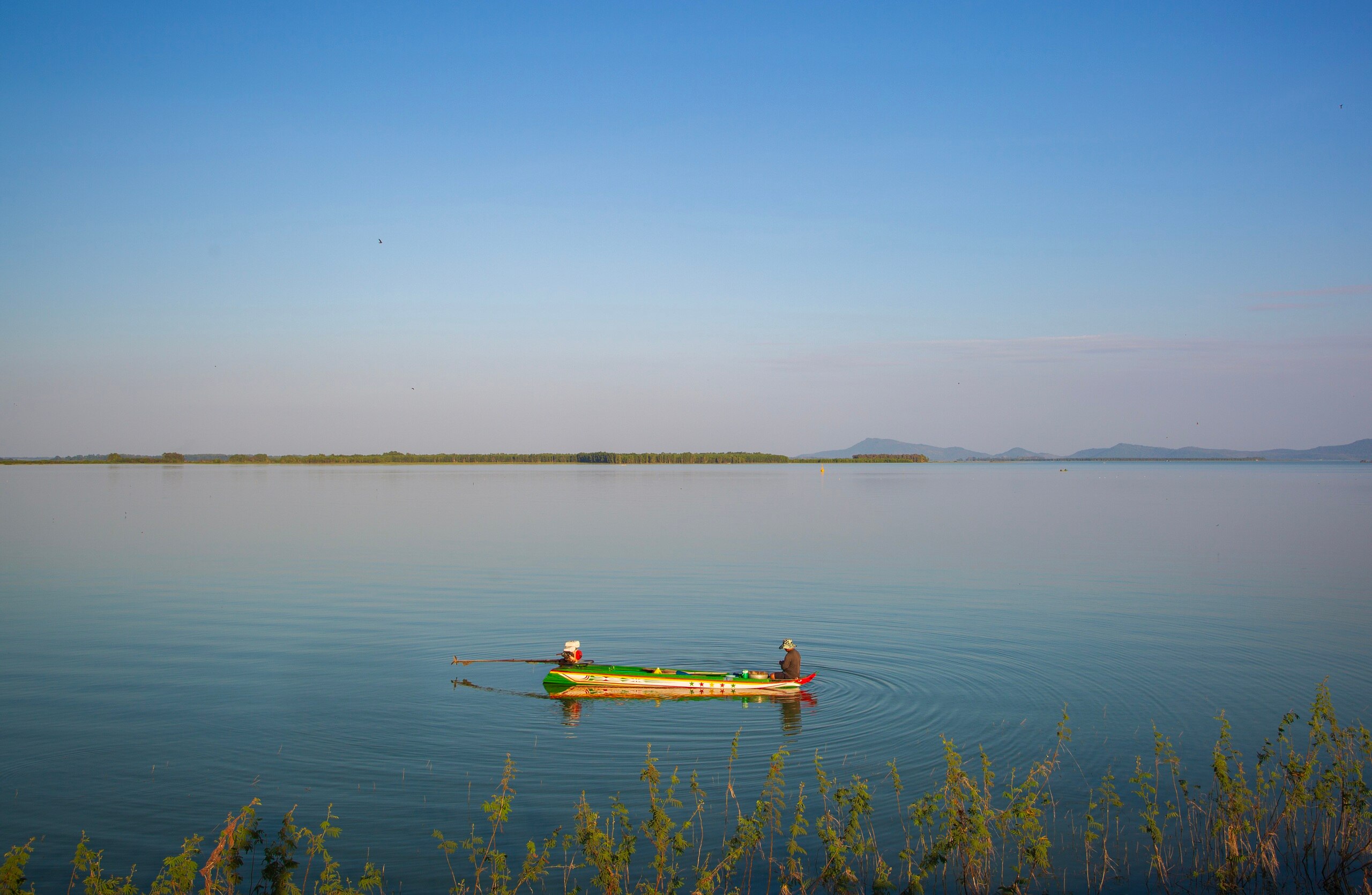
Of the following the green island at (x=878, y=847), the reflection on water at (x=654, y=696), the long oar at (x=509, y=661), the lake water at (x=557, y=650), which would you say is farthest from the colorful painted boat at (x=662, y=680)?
the green island at (x=878, y=847)

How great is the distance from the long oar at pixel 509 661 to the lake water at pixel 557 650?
29 centimetres

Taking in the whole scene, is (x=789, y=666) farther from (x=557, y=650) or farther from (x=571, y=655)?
(x=557, y=650)

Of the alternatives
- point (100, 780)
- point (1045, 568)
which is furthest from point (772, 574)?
point (100, 780)

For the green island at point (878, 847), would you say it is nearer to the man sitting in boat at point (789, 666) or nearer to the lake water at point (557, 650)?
the lake water at point (557, 650)

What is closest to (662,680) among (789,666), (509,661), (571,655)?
(571,655)

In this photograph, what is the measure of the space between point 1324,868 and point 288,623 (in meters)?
23.2

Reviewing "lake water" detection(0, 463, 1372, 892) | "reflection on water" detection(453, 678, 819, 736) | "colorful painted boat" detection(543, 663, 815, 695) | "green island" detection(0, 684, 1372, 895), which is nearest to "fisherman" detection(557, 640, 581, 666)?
"colorful painted boat" detection(543, 663, 815, 695)

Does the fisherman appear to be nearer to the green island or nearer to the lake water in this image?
the lake water

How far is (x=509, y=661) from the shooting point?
65.3 ft

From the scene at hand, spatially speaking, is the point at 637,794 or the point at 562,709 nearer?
the point at 637,794

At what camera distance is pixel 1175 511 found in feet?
212

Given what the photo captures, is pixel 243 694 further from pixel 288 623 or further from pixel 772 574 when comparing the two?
pixel 772 574

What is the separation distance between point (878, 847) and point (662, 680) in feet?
23.9

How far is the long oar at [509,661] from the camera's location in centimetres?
1923
